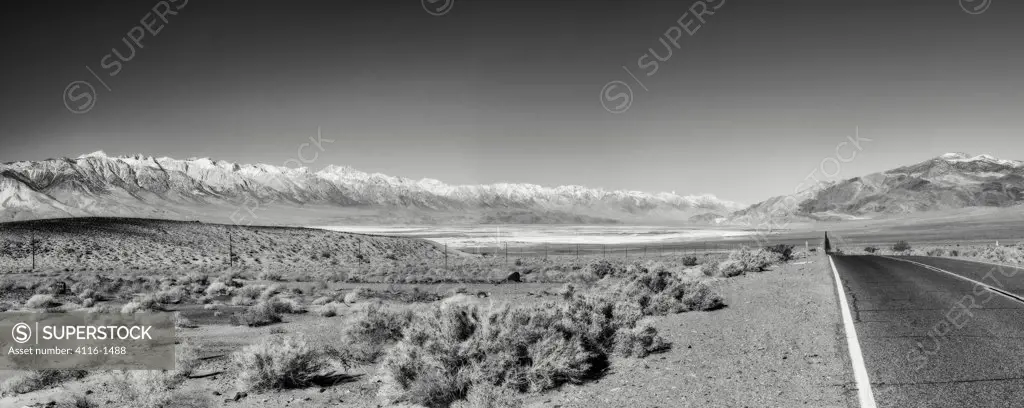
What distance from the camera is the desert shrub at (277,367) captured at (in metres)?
8.93

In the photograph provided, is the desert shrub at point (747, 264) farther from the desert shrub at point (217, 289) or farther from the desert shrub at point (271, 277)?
the desert shrub at point (271, 277)

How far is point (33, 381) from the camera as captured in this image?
9070 mm

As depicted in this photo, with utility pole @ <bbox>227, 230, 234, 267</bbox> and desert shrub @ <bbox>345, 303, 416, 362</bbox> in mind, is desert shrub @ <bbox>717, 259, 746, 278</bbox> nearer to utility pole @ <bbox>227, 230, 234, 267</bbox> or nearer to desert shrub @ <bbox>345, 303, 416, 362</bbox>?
desert shrub @ <bbox>345, 303, 416, 362</bbox>

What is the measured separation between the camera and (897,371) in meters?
6.69

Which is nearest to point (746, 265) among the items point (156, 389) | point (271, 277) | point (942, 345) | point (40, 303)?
point (942, 345)

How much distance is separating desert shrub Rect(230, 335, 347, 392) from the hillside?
35.7m

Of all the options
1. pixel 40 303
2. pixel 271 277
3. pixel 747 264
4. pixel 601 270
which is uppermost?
pixel 747 264

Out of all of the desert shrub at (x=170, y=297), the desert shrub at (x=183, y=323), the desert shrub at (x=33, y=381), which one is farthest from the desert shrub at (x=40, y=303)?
the desert shrub at (x=33, y=381)

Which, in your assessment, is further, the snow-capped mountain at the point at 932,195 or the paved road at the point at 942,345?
the snow-capped mountain at the point at 932,195

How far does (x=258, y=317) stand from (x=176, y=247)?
38252 mm

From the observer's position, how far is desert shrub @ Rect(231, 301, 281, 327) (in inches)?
622

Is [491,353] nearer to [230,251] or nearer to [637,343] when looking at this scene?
[637,343]

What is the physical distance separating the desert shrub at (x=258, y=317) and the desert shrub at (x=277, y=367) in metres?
6.55

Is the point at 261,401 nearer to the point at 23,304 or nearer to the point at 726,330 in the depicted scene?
the point at 726,330
